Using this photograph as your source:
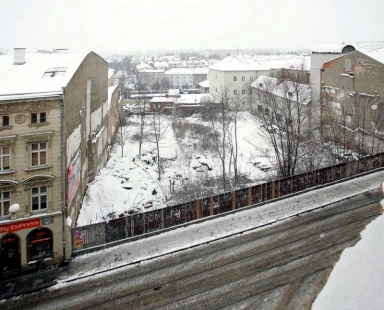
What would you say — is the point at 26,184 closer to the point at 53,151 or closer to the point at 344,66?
the point at 53,151

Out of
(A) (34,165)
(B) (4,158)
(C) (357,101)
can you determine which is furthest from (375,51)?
(B) (4,158)

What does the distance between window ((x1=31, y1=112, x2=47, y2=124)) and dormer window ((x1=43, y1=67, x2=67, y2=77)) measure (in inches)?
92.1

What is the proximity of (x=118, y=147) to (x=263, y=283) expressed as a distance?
A: 28009 millimetres

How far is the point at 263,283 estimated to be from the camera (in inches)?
492

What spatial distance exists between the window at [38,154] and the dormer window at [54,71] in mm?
3374

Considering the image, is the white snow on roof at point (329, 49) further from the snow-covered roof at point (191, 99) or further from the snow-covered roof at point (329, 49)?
the snow-covered roof at point (191, 99)

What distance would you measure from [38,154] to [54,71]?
418 cm

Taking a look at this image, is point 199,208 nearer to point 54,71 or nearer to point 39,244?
point 39,244

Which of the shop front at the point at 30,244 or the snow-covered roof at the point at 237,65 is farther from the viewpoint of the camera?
the snow-covered roof at the point at 237,65

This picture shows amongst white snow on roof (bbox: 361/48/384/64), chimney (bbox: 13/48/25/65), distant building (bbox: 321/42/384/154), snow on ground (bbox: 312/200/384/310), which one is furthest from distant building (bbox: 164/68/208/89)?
snow on ground (bbox: 312/200/384/310)

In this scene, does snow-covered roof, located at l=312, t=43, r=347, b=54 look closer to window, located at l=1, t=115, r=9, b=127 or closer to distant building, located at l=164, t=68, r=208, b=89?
window, located at l=1, t=115, r=9, b=127

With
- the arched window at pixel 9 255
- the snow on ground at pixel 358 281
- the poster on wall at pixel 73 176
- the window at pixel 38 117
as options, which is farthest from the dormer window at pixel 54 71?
the snow on ground at pixel 358 281

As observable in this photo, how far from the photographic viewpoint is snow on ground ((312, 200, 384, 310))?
29.4 feet

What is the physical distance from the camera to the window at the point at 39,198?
15.1 metres
